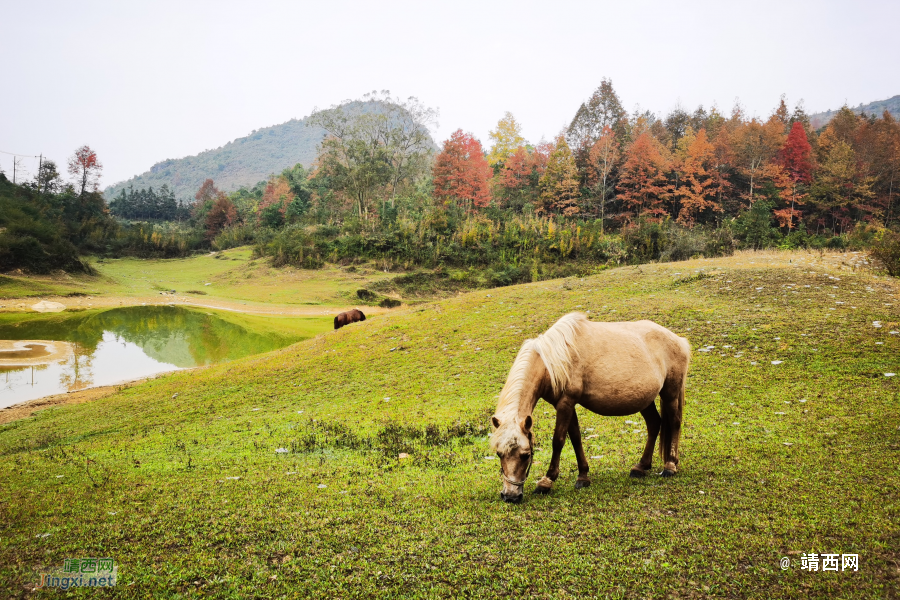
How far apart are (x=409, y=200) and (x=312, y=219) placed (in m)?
13.9

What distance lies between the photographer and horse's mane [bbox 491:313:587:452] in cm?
427

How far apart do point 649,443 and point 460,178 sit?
4630 centimetres


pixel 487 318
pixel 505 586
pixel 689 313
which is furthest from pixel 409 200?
pixel 505 586

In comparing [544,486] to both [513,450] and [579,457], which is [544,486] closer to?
[579,457]

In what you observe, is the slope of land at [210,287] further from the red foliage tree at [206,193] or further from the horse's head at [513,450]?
the red foliage tree at [206,193]

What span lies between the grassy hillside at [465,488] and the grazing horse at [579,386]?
333mm

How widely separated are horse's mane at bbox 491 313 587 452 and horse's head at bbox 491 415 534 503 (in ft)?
0.11

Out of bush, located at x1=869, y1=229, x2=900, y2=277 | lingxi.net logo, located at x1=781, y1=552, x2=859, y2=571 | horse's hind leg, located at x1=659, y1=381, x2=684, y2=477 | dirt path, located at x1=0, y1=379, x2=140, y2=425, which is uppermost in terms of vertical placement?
bush, located at x1=869, y1=229, x2=900, y2=277

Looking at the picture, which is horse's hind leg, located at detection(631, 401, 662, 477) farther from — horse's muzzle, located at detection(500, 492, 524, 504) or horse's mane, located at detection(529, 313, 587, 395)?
horse's muzzle, located at detection(500, 492, 524, 504)

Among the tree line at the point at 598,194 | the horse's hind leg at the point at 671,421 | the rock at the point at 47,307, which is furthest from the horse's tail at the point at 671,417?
the rock at the point at 47,307

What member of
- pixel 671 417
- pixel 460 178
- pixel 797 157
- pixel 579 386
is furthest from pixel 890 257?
pixel 460 178

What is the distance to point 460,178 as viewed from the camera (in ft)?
159

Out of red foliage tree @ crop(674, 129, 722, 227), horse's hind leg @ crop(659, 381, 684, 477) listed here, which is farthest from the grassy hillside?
red foliage tree @ crop(674, 129, 722, 227)

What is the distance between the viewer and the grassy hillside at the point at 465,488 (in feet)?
9.98
